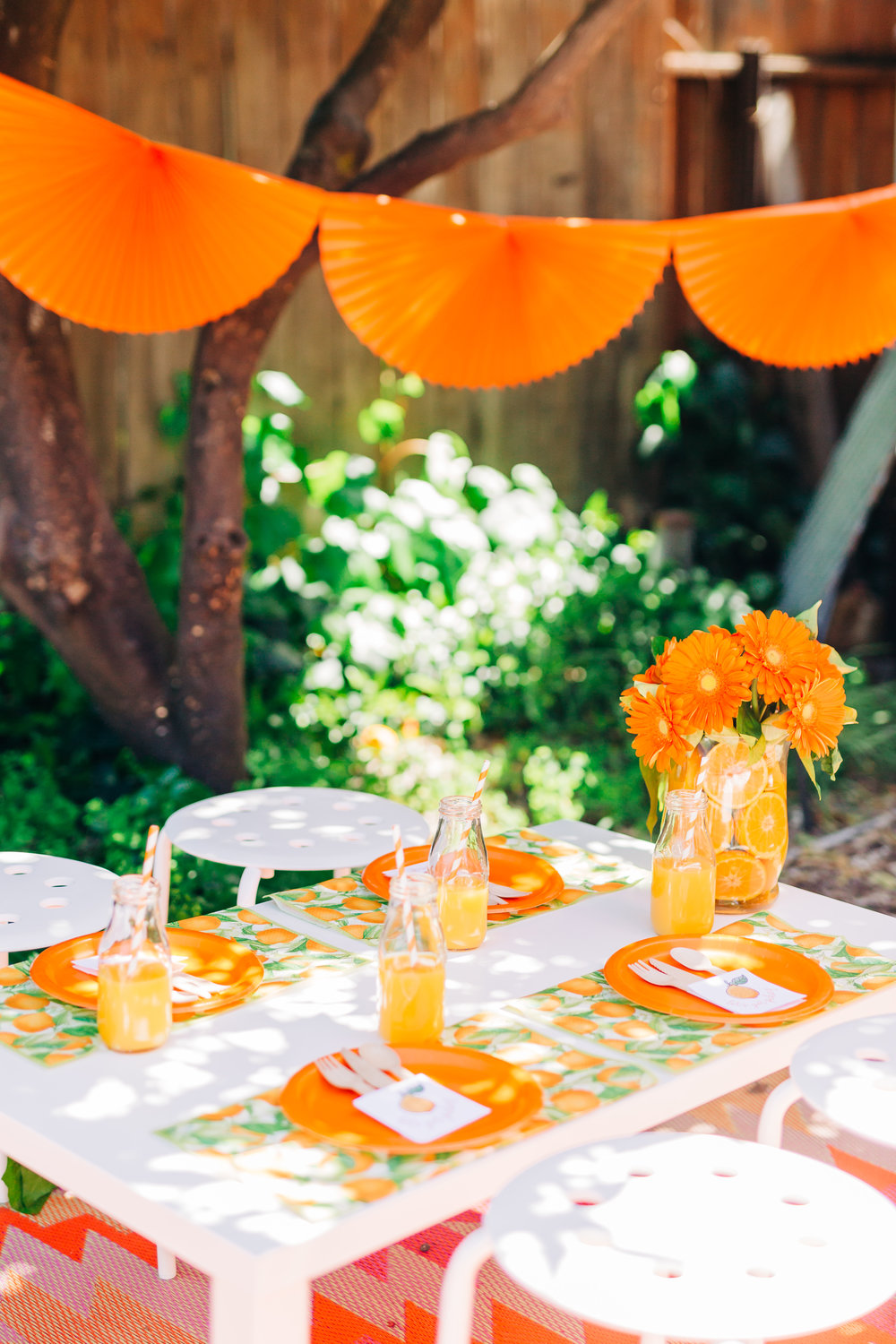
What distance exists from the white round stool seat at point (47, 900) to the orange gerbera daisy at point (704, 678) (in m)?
0.82

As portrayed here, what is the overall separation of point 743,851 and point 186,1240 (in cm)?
104

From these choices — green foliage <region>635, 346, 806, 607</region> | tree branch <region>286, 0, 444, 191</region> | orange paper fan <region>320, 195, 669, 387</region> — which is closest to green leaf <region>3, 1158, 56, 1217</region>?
orange paper fan <region>320, 195, 669, 387</region>

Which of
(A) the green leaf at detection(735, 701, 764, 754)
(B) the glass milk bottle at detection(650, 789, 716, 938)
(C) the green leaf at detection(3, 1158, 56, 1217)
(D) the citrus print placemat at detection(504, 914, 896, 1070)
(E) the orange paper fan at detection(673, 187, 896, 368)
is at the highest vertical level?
(E) the orange paper fan at detection(673, 187, 896, 368)

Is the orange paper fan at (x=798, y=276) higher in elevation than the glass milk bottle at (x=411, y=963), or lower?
higher

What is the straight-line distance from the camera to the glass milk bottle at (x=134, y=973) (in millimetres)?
1478

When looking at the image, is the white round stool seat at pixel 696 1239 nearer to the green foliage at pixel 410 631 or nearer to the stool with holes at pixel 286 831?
the stool with holes at pixel 286 831

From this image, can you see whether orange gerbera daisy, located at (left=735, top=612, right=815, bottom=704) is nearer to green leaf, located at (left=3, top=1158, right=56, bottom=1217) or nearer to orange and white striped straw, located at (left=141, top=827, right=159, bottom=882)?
orange and white striped straw, located at (left=141, top=827, right=159, bottom=882)

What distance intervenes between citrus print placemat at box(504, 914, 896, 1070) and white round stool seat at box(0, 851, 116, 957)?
1.98 feet

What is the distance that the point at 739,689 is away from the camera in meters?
1.93

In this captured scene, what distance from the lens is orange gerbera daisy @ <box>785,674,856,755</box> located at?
Result: 1938 millimetres

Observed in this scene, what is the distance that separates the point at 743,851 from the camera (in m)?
2.01

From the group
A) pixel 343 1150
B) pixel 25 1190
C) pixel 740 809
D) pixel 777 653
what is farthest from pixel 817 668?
pixel 25 1190

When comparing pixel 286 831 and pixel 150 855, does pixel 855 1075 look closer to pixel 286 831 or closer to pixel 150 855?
pixel 150 855

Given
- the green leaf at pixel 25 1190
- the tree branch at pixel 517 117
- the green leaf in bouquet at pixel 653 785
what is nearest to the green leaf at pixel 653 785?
the green leaf in bouquet at pixel 653 785
